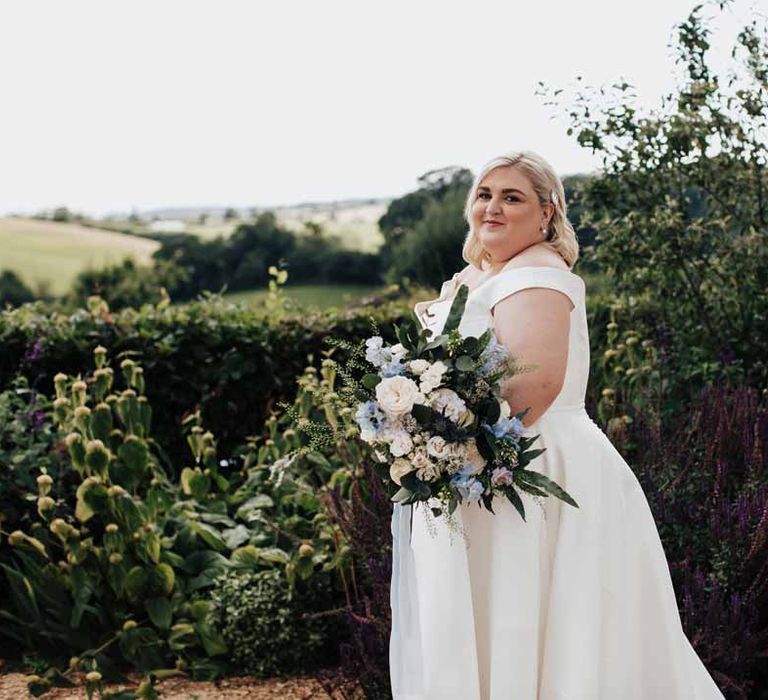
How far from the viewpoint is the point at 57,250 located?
25984 millimetres

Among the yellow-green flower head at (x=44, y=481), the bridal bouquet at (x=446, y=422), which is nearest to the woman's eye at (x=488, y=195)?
the bridal bouquet at (x=446, y=422)

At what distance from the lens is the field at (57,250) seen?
24531mm

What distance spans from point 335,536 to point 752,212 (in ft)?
9.93

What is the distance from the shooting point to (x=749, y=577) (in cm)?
360

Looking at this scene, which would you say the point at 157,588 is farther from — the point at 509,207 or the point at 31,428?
the point at 509,207

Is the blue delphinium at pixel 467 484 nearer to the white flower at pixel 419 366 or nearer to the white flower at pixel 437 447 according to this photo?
the white flower at pixel 437 447

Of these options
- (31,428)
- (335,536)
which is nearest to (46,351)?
(31,428)

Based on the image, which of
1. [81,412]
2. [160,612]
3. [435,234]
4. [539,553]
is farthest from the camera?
[435,234]

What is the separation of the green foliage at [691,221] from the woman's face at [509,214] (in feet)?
8.29

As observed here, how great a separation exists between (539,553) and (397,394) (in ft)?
2.25

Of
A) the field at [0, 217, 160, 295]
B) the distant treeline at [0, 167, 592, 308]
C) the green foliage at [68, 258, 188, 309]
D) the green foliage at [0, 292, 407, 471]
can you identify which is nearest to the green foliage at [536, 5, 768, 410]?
the green foliage at [0, 292, 407, 471]

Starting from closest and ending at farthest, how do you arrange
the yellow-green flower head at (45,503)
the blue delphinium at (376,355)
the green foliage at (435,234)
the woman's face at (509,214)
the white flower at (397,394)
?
1. the white flower at (397,394)
2. the blue delphinium at (376,355)
3. the woman's face at (509,214)
4. the yellow-green flower head at (45,503)
5. the green foliage at (435,234)

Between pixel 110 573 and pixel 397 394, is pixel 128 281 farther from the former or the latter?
pixel 397 394

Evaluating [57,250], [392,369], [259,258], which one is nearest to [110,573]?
[392,369]
